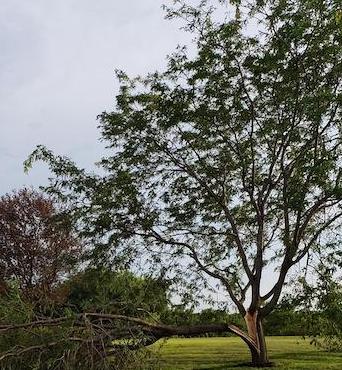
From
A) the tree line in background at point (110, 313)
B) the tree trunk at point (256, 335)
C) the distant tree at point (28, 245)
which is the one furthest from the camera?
the distant tree at point (28, 245)

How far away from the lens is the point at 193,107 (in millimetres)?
16766

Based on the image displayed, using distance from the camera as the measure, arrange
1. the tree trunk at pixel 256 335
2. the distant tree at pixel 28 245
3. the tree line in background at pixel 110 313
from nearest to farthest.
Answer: the tree line in background at pixel 110 313
the tree trunk at pixel 256 335
the distant tree at pixel 28 245

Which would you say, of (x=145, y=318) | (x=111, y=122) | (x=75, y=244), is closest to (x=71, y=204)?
(x=111, y=122)

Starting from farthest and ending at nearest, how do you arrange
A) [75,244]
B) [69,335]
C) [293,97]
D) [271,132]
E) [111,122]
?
[75,244] < [111,122] < [271,132] < [293,97] < [69,335]

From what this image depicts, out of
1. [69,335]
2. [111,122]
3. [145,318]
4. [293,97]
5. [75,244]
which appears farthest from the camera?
[75,244]

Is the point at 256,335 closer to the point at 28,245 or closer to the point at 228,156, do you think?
the point at 228,156

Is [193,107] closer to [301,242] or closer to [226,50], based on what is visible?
[226,50]

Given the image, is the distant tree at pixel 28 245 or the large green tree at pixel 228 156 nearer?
the large green tree at pixel 228 156

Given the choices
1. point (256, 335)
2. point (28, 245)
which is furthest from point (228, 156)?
point (28, 245)

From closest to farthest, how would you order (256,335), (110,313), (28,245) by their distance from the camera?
(110,313) → (256,335) → (28,245)

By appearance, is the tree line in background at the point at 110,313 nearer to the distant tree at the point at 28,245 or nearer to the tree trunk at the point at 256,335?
the tree trunk at the point at 256,335

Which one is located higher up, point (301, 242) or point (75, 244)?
point (75, 244)

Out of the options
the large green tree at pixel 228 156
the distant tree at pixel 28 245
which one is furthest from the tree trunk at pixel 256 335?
the distant tree at pixel 28 245

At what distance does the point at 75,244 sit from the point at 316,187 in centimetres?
2264
